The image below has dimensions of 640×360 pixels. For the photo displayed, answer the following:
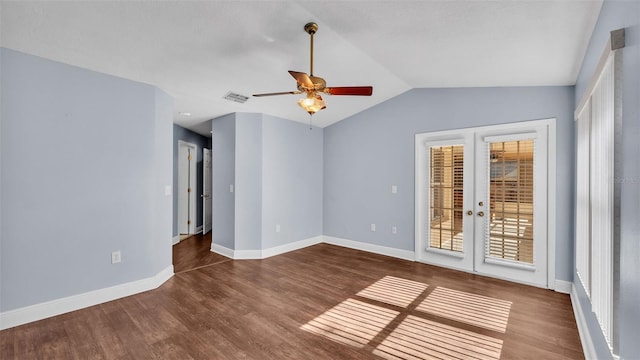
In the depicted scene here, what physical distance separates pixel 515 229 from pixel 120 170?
15.8 feet

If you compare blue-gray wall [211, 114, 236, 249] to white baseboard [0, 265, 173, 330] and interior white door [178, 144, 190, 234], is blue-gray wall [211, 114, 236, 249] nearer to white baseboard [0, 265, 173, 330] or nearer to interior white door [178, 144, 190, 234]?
white baseboard [0, 265, 173, 330]

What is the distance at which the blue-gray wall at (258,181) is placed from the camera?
183 inches

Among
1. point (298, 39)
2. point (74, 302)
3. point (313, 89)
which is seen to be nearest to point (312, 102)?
point (313, 89)

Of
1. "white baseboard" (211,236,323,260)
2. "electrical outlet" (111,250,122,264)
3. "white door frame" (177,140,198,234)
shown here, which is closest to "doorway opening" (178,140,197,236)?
"white door frame" (177,140,198,234)

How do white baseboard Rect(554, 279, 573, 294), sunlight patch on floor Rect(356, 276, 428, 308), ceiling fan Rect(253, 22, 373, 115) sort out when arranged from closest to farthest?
ceiling fan Rect(253, 22, 373, 115) → sunlight patch on floor Rect(356, 276, 428, 308) → white baseboard Rect(554, 279, 573, 294)

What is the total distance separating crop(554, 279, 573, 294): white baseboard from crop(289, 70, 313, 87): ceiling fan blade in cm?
363

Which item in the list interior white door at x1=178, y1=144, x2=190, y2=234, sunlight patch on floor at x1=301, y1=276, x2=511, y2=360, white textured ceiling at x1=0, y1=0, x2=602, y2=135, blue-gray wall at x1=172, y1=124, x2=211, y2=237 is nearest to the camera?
white textured ceiling at x1=0, y1=0, x2=602, y2=135

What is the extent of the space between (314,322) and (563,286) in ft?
9.69

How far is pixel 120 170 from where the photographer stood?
3.16 m

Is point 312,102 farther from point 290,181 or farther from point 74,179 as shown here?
point 290,181

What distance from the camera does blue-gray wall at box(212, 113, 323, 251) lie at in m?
4.64

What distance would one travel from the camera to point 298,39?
8.99 feet

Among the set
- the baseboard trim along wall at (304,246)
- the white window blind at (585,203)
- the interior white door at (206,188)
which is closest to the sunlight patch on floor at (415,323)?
the white window blind at (585,203)

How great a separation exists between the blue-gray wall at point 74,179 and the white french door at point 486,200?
149 inches
